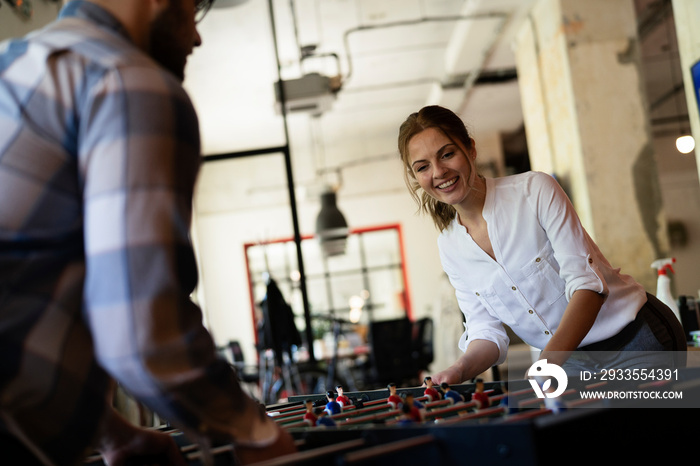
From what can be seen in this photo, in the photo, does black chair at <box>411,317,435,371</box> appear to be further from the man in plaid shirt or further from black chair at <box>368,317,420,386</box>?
the man in plaid shirt

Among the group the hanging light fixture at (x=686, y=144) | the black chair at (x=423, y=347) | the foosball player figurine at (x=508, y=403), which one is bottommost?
the black chair at (x=423, y=347)

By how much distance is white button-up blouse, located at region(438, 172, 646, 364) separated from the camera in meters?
1.85

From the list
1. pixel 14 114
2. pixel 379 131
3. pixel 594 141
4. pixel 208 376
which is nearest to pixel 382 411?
pixel 208 376

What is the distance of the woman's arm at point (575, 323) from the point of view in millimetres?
1708

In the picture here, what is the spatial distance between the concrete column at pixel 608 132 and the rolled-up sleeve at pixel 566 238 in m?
3.97

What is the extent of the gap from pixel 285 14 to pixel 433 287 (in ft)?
23.5

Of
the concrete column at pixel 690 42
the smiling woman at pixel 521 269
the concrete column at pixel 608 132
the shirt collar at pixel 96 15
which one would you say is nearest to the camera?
the shirt collar at pixel 96 15

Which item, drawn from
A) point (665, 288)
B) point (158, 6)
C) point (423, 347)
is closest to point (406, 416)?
point (158, 6)

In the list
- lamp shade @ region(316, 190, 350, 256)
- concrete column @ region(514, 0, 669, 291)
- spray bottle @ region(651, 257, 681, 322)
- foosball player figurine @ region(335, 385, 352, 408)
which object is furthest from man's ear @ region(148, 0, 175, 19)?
lamp shade @ region(316, 190, 350, 256)

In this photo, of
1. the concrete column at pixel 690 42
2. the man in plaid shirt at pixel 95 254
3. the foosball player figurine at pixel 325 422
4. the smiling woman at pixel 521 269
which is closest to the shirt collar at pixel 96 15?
the man in plaid shirt at pixel 95 254

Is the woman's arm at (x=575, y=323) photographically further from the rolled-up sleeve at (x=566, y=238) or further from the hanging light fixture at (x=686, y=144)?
the hanging light fixture at (x=686, y=144)

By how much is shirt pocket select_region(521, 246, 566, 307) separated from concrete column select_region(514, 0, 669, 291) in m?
3.92

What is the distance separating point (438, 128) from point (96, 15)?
4.09 ft

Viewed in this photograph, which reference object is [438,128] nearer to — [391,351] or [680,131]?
[391,351]
